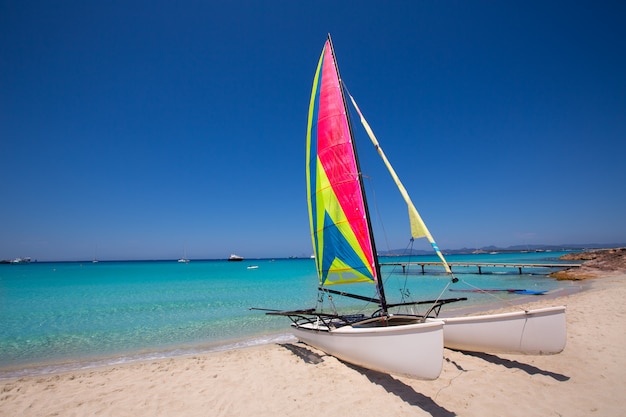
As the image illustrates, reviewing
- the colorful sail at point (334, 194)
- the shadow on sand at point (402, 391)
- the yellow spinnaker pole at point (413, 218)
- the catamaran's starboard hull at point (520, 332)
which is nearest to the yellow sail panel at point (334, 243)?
the colorful sail at point (334, 194)

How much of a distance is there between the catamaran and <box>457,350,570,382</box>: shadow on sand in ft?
1.51

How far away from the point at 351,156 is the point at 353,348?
4.63m

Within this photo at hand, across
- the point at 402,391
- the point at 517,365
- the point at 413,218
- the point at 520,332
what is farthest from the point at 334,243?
the point at 517,365

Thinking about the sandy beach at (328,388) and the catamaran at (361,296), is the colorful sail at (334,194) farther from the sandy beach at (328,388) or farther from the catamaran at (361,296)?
the sandy beach at (328,388)

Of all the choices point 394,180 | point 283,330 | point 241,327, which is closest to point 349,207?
point 394,180

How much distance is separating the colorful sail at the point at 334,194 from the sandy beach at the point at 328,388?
2453mm

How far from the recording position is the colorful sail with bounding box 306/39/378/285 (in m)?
7.44

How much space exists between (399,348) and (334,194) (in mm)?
4198

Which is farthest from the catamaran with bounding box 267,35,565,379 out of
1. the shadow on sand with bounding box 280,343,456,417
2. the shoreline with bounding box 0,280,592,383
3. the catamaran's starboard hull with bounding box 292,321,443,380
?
the shoreline with bounding box 0,280,592,383

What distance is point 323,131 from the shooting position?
28.1 ft

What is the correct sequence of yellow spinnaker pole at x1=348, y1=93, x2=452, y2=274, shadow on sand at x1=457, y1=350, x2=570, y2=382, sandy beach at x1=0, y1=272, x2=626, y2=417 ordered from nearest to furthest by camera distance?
sandy beach at x1=0, y1=272, x2=626, y2=417 → shadow on sand at x1=457, y1=350, x2=570, y2=382 → yellow spinnaker pole at x1=348, y1=93, x2=452, y2=274

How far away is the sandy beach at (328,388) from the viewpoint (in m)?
4.98

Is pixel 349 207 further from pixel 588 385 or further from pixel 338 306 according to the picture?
pixel 338 306

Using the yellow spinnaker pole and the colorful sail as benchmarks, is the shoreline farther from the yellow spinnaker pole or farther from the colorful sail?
the yellow spinnaker pole
